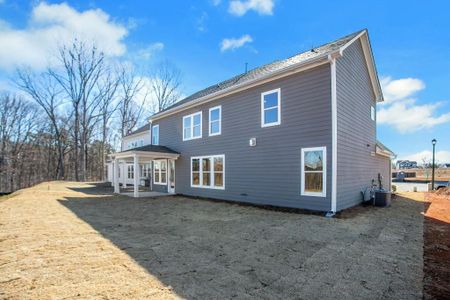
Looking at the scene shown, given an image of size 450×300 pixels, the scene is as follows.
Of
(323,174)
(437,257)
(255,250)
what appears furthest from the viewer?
(323,174)

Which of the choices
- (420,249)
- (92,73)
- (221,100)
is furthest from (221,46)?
(92,73)

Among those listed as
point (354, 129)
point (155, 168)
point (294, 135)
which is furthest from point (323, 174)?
point (155, 168)

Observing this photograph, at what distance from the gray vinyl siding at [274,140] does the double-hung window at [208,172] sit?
0.86ft

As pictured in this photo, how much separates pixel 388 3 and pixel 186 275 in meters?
12.4

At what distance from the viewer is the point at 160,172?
17062mm

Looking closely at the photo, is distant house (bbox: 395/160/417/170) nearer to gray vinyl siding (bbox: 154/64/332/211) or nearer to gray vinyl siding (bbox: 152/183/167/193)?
gray vinyl siding (bbox: 152/183/167/193)

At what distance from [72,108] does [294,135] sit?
32205mm

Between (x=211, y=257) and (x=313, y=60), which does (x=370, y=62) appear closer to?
(x=313, y=60)

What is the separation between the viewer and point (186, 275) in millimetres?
3688

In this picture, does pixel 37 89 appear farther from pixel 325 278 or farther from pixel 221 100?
pixel 325 278

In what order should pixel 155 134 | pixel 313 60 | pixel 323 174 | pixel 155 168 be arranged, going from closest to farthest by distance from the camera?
1. pixel 323 174
2. pixel 313 60
3. pixel 155 168
4. pixel 155 134

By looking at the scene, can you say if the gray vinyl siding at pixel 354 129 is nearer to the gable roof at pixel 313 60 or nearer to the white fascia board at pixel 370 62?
the white fascia board at pixel 370 62

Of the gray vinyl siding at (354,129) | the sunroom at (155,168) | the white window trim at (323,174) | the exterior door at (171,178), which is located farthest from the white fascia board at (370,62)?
the exterior door at (171,178)

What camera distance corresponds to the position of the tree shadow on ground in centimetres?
339
